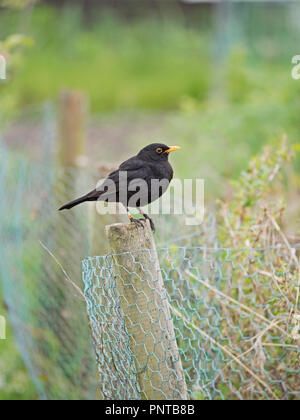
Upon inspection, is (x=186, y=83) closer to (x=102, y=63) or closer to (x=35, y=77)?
(x=102, y=63)

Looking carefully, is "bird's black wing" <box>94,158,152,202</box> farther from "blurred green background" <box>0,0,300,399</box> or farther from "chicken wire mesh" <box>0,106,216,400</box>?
"blurred green background" <box>0,0,300,399</box>

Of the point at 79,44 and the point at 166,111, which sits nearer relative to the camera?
the point at 166,111

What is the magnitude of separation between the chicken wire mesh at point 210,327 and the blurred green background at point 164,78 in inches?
71.6

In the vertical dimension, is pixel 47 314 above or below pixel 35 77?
below

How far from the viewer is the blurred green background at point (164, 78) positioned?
225 inches

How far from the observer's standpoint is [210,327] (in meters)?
2.61

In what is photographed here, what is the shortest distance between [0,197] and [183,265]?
173cm

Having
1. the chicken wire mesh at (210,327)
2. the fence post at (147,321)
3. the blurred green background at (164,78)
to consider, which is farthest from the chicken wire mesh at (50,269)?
the fence post at (147,321)

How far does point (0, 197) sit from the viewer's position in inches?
167

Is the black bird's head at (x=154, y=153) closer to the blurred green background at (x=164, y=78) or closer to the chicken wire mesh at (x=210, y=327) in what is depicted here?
the chicken wire mesh at (x=210, y=327)

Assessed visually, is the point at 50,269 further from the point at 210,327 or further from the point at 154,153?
the point at 210,327

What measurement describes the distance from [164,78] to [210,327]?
10917 mm
